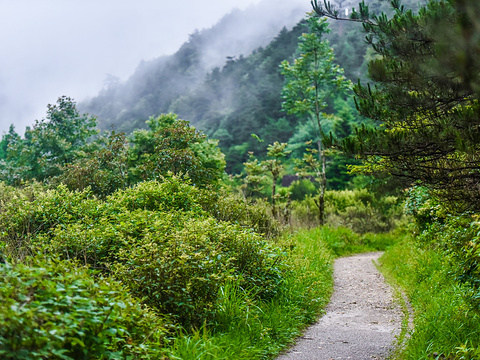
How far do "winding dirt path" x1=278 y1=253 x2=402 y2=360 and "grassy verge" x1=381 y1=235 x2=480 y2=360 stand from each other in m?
0.33

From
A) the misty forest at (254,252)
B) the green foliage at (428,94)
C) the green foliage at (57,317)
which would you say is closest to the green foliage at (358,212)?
the misty forest at (254,252)

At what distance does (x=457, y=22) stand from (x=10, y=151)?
22.3 metres

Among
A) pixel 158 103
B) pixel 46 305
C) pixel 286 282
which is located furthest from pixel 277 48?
pixel 46 305

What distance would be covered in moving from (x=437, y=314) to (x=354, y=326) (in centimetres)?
131

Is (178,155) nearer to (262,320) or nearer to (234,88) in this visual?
(262,320)

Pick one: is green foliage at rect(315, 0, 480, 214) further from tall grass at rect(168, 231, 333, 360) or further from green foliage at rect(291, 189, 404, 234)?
green foliage at rect(291, 189, 404, 234)

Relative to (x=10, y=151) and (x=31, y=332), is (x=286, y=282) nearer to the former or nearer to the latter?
(x=31, y=332)

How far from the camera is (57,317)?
2.36 m

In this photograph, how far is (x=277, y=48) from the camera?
47656mm

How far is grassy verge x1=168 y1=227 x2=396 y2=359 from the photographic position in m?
3.75

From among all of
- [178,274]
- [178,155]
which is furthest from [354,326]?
[178,155]

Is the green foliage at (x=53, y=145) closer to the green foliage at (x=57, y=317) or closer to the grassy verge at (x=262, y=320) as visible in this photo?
the grassy verge at (x=262, y=320)

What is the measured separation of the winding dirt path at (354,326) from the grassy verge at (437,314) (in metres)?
0.33

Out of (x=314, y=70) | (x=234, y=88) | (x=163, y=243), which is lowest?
(x=163, y=243)
